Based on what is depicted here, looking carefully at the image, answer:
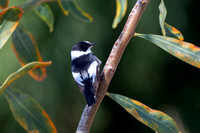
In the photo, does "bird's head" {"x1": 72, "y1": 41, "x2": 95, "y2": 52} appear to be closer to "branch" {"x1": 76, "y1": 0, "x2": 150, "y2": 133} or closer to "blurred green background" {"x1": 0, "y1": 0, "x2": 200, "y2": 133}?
"blurred green background" {"x1": 0, "y1": 0, "x2": 200, "y2": 133}

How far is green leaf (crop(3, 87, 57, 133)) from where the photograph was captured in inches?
20.8

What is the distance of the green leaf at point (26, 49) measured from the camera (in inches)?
25.3

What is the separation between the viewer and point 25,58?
2.15ft

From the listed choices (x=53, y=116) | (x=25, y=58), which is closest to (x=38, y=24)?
(x=53, y=116)

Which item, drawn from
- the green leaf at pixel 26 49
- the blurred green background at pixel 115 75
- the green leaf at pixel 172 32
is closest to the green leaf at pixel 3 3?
the green leaf at pixel 26 49

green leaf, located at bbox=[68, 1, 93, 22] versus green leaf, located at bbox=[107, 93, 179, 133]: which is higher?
green leaf, located at bbox=[68, 1, 93, 22]

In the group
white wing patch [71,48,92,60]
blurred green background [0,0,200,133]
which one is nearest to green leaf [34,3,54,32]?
white wing patch [71,48,92,60]

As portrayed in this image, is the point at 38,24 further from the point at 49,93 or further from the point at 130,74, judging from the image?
the point at 130,74

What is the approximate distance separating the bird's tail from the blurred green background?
583 millimetres

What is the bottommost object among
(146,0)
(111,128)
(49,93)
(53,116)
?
(111,128)

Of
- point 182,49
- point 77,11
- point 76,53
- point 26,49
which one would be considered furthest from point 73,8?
point 76,53

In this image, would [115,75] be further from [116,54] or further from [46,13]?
[116,54]

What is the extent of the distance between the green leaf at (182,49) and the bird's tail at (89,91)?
148mm

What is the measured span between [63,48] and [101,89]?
80cm
